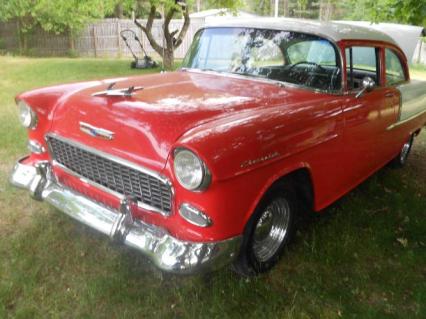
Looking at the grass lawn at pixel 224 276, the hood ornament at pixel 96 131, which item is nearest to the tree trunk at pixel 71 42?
the grass lawn at pixel 224 276

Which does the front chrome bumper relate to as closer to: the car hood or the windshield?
the car hood

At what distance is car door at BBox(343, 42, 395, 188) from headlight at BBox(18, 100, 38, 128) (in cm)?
236

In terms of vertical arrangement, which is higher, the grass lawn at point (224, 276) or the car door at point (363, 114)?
the car door at point (363, 114)

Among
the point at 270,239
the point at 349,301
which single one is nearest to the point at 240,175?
the point at 270,239

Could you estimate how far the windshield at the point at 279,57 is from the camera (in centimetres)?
335

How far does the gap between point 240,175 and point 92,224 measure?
1.00 m

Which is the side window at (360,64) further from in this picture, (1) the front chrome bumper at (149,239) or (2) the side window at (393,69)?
(1) the front chrome bumper at (149,239)

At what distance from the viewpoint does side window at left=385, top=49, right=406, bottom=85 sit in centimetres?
415

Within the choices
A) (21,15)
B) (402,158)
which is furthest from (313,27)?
(21,15)

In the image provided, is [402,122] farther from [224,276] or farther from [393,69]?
[224,276]

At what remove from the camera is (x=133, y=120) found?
2.53 metres

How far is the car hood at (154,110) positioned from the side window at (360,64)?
0.64m

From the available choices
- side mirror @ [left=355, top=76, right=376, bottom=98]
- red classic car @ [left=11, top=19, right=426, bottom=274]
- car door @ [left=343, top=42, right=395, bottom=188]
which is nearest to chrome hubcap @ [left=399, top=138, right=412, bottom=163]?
car door @ [left=343, top=42, right=395, bottom=188]

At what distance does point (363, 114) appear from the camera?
11.4 feet
